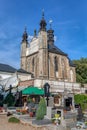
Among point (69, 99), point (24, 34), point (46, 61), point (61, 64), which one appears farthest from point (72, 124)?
point (24, 34)

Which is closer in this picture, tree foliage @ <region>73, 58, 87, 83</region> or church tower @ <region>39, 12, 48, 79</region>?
church tower @ <region>39, 12, 48, 79</region>

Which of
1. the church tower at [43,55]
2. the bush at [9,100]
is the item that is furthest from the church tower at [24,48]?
the bush at [9,100]

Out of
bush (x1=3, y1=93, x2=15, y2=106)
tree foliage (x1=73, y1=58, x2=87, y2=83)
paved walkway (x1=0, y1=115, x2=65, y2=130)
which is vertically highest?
tree foliage (x1=73, y1=58, x2=87, y2=83)

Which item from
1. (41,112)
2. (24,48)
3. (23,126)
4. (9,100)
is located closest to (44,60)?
(24,48)

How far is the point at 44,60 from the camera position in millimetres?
50312

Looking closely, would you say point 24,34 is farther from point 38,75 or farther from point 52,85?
point 52,85

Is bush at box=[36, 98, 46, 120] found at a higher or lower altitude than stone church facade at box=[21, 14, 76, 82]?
lower

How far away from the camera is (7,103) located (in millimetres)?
24891

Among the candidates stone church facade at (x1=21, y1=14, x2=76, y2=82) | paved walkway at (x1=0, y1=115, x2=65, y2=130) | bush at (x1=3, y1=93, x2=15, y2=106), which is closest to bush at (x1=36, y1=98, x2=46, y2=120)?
paved walkway at (x1=0, y1=115, x2=65, y2=130)

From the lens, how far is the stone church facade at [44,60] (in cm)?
5050

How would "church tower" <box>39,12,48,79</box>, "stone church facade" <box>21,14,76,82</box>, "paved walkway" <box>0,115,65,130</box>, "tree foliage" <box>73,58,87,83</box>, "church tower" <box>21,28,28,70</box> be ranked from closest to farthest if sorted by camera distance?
1. "paved walkway" <box>0,115,65,130</box>
2. "church tower" <box>39,12,48,79</box>
3. "stone church facade" <box>21,14,76,82</box>
4. "church tower" <box>21,28,28,70</box>
5. "tree foliage" <box>73,58,87,83</box>

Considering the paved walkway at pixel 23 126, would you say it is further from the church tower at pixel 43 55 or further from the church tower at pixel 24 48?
the church tower at pixel 24 48

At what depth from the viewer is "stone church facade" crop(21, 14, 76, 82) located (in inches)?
1988

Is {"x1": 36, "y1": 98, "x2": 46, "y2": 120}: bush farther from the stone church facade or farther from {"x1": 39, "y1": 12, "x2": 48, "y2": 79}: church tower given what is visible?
{"x1": 39, "y1": 12, "x2": 48, "y2": 79}: church tower
